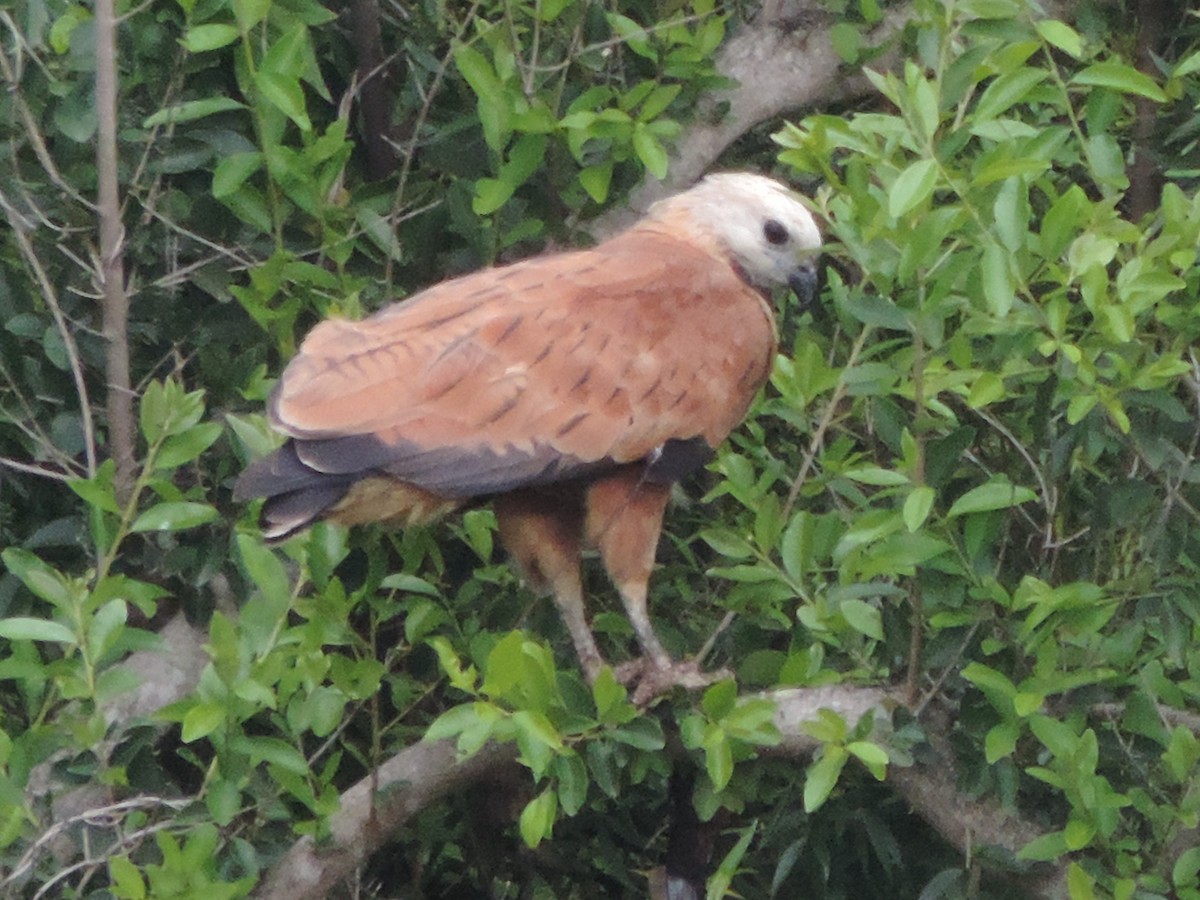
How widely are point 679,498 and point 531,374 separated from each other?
0.69 m

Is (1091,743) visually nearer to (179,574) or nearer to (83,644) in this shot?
(83,644)

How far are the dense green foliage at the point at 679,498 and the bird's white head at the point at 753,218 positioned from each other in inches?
4.7

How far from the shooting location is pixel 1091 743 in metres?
2.41

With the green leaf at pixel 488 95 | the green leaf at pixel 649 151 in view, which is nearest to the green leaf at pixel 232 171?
the green leaf at pixel 488 95

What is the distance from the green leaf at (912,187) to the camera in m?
2.29

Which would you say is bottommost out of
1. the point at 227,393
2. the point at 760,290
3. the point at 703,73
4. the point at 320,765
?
the point at 320,765

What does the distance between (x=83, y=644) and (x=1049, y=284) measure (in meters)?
1.71

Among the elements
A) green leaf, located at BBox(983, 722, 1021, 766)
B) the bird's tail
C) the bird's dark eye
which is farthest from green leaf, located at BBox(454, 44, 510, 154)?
green leaf, located at BBox(983, 722, 1021, 766)

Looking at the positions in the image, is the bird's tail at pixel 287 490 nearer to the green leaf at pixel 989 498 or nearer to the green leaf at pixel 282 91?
the green leaf at pixel 282 91

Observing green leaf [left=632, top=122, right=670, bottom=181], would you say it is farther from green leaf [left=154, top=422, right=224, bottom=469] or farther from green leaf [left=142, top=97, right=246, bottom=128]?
green leaf [left=154, top=422, right=224, bottom=469]

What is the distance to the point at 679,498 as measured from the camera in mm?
3551

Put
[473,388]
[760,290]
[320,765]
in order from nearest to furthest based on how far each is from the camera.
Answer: [473,388]
[320,765]
[760,290]

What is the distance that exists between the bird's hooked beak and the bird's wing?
288mm

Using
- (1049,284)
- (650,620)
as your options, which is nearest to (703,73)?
A: (1049,284)
